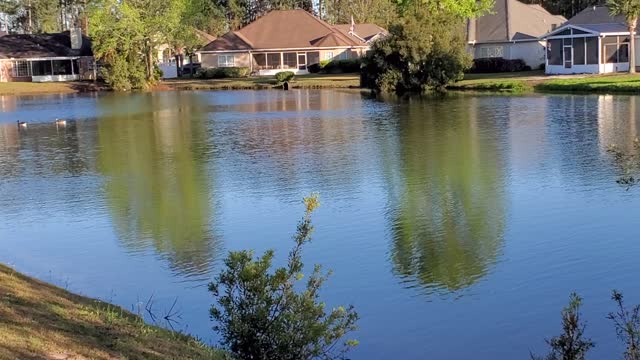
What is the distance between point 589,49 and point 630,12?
4.56 meters

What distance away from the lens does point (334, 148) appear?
26.5 meters

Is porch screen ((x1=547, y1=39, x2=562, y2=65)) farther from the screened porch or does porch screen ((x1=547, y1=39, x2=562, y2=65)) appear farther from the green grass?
the screened porch

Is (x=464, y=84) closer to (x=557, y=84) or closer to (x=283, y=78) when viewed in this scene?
(x=557, y=84)

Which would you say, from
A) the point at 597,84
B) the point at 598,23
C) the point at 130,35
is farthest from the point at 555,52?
the point at 130,35

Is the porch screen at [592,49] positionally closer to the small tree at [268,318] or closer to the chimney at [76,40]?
the chimney at [76,40]

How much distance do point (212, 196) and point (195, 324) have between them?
27.8 feet

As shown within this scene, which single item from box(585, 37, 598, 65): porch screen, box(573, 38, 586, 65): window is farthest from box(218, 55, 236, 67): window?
box(585, 37, 598, 65): porch screen

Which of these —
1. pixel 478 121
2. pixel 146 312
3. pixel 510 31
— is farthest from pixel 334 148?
pixel 510 31

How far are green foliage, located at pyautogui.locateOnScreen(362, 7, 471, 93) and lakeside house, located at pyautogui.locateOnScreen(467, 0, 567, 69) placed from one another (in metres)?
10.6

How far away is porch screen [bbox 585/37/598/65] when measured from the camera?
171ft

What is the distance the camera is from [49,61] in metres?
74.3

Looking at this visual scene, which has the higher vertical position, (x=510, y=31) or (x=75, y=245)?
(x=510, y=31)

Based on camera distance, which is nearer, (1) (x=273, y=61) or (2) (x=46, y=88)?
(2) (x=46, y=88)

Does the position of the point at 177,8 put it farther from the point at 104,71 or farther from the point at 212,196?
the point at 212,196
